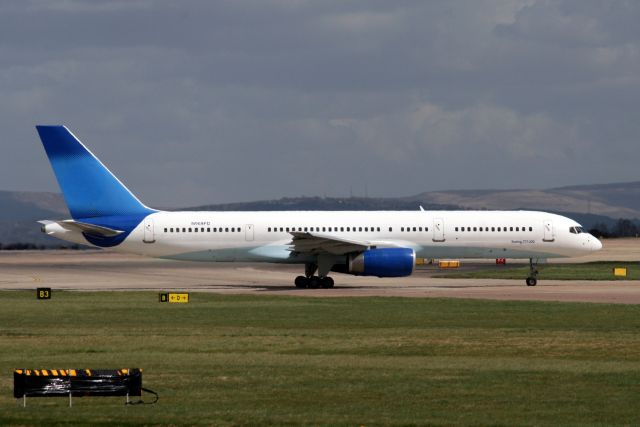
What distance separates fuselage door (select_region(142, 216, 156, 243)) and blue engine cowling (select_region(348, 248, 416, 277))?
9670 millimetres

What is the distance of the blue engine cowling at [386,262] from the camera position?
2274 inches

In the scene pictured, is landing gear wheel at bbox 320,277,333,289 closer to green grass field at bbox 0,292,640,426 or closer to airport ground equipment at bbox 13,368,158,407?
green grass field at bbox 0,292,640,426

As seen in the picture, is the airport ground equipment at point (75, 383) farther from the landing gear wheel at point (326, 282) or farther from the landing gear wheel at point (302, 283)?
the landing gear wheel at point (302, 283)

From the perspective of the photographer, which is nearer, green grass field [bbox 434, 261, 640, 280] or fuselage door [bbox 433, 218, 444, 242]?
fuselage door [bbox 433, 218, 444, 242]

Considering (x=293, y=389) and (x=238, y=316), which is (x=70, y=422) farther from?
(x=238, y=316)

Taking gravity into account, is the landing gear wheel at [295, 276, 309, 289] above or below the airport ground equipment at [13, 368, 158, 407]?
above

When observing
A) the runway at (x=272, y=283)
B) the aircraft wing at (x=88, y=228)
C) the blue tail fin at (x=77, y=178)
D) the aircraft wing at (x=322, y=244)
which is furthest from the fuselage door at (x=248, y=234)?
the blue tail fin at (x=77, y=178)

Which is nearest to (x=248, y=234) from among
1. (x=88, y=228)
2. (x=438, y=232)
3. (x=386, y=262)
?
(x=386, y=262)

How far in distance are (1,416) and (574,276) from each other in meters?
55.9

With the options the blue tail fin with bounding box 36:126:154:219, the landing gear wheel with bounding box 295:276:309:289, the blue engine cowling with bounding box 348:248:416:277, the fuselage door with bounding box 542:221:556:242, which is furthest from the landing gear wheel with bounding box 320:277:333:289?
the fuselage door with bounding box 542:221:556:242

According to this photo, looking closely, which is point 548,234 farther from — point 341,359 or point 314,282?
point 341,359

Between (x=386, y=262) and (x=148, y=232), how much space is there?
11.4 metres

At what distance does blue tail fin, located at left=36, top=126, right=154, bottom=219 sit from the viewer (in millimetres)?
59656

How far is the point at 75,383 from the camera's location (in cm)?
2131
